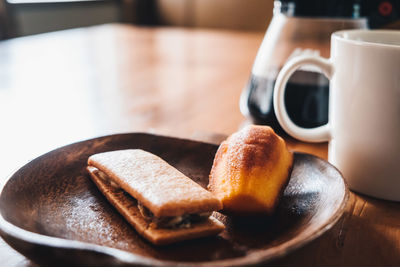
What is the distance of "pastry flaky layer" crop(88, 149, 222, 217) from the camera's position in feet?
1.04

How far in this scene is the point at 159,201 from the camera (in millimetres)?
316

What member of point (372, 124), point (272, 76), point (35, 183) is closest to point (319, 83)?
point (272, 76)

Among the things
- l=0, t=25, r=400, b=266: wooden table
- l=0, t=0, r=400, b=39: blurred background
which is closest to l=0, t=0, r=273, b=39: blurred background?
l=0, t=0, r=400, b=39: blurred background

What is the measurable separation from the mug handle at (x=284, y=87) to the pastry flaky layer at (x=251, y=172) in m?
0.06

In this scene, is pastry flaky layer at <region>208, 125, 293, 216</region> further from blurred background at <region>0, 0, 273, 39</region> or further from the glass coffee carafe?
blurred background at <region>0, 0, 273, 39</region>

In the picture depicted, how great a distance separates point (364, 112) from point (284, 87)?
0.10 m

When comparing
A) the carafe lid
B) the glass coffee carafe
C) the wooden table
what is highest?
the carafe lid

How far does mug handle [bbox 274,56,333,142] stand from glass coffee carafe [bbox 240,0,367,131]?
116mm

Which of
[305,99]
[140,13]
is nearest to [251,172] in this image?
[305,99]

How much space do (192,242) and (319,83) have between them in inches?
14.2

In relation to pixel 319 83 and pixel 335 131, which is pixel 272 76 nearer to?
pixel 319 83

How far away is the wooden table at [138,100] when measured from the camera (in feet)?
1.20

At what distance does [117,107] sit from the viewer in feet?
2.58

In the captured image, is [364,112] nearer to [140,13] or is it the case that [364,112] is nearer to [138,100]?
[138,100]
